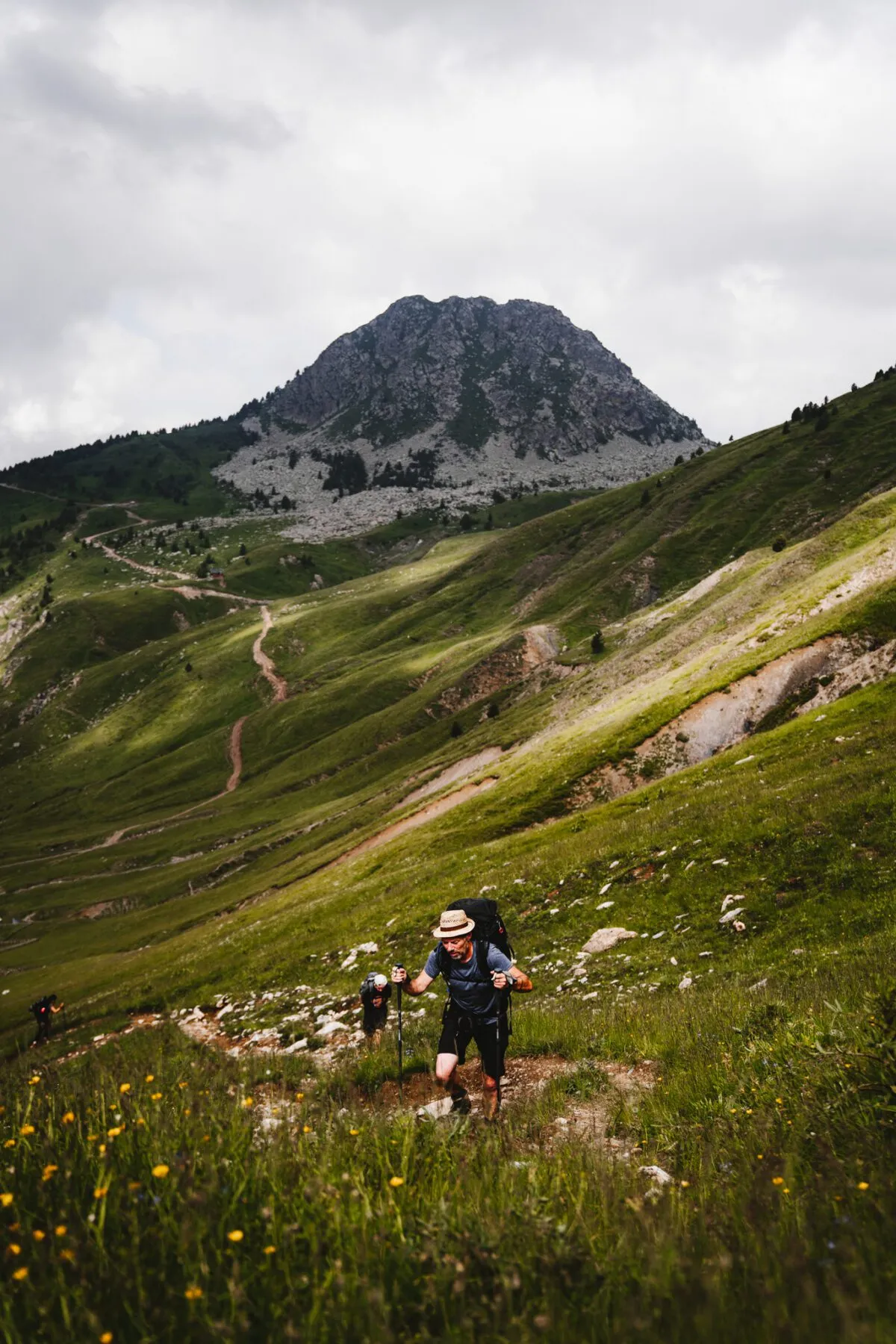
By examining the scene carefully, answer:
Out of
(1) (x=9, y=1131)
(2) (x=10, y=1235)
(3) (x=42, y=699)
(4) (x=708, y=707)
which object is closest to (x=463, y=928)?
(1) (x=9, y=1131)

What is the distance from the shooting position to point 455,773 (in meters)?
67.3

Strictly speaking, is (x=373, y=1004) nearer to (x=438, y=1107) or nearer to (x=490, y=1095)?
(x=438, y=1107)

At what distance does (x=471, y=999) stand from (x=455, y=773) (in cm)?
5717

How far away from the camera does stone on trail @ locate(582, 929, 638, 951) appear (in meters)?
20.3

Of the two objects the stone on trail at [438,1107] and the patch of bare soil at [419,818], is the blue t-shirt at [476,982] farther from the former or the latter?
the patch of bare soil at [419,818]

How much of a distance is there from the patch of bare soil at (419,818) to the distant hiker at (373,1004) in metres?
35.6

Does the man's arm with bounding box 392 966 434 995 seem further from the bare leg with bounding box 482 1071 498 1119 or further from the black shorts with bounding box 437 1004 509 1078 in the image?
the bare leg with bounding box 482 1071 498 1119

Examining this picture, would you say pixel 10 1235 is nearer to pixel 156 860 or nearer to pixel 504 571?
pixel 156 860

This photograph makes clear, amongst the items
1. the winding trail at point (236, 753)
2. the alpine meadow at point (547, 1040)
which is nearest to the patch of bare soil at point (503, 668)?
the alpine meadow at point (547, 1040)

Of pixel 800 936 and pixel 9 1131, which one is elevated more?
pixel 9 1131

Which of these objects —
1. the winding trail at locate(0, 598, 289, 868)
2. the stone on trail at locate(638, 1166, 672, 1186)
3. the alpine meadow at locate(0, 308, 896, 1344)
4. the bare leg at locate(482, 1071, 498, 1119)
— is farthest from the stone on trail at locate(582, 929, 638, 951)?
the winding trail at locate(0, 598, 289, 868)

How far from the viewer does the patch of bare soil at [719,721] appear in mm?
41031

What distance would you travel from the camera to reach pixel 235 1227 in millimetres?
3883

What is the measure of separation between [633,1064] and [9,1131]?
9.09 meters
